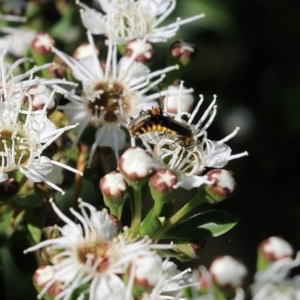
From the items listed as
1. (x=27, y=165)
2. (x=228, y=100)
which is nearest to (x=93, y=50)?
(x=27, y=165)

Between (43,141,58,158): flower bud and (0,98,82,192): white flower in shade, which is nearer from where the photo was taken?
(0,98,82,192): white flower in shade

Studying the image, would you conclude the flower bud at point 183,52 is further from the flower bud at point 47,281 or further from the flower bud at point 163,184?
the flower bud at point 47,281

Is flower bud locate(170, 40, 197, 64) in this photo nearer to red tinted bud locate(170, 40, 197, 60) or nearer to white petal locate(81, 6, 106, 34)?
red tinted bud locate(170, 40, 197, 60)

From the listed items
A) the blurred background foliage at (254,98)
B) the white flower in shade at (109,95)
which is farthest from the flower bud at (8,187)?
the blurred background foliage at (254,98)

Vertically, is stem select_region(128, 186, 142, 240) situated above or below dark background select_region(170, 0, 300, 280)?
above

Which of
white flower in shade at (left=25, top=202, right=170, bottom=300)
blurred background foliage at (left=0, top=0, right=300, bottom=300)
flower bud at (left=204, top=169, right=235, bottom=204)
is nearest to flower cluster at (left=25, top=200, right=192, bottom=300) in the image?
white flower in shade at (left=25, top=202, right=170, bottom=300)
